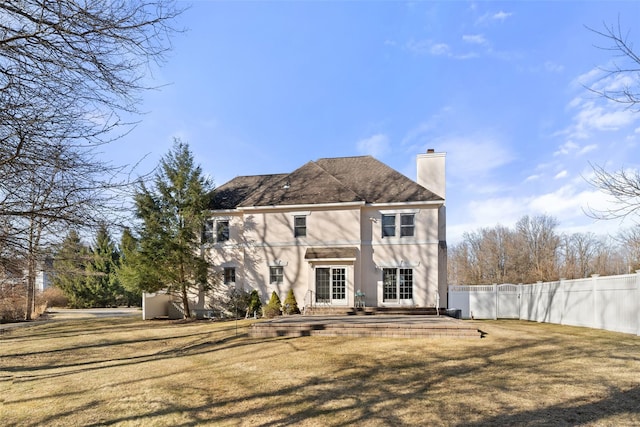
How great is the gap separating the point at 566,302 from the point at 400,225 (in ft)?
27.2

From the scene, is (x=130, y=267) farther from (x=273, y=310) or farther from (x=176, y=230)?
(x=273, y=310)

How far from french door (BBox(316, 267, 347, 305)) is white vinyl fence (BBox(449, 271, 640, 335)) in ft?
25.3

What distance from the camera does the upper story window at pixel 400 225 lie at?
2142cm

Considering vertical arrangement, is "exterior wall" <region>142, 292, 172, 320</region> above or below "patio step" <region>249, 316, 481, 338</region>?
below

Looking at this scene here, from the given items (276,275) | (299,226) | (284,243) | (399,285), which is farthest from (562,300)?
(276,275)

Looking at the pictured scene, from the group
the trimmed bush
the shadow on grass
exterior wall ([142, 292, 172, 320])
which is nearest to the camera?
the shadow on grass

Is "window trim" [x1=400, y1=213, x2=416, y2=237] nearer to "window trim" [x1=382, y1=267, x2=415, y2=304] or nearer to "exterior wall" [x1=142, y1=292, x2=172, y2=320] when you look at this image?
"window trim" [x1=382, y1=267, x2=415, y2=304]

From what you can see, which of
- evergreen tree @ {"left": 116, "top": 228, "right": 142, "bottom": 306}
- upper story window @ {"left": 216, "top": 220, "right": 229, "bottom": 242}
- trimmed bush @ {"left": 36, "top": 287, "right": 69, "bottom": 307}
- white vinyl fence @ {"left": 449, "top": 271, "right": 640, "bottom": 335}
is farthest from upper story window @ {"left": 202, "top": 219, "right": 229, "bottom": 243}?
trimmed bush @ {"left": 36, "top": 287, "right": 69, "bottom": 307}

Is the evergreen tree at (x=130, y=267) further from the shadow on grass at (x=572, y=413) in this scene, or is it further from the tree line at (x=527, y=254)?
the tree line at (x=527, y=254)

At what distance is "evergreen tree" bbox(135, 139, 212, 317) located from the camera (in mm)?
20438

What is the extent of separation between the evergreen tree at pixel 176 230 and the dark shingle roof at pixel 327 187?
235cm

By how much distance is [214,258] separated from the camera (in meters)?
23.3

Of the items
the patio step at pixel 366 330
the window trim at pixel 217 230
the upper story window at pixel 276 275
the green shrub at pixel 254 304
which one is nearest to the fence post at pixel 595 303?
the patio step at pixel 366 330

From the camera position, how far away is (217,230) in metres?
23.4
